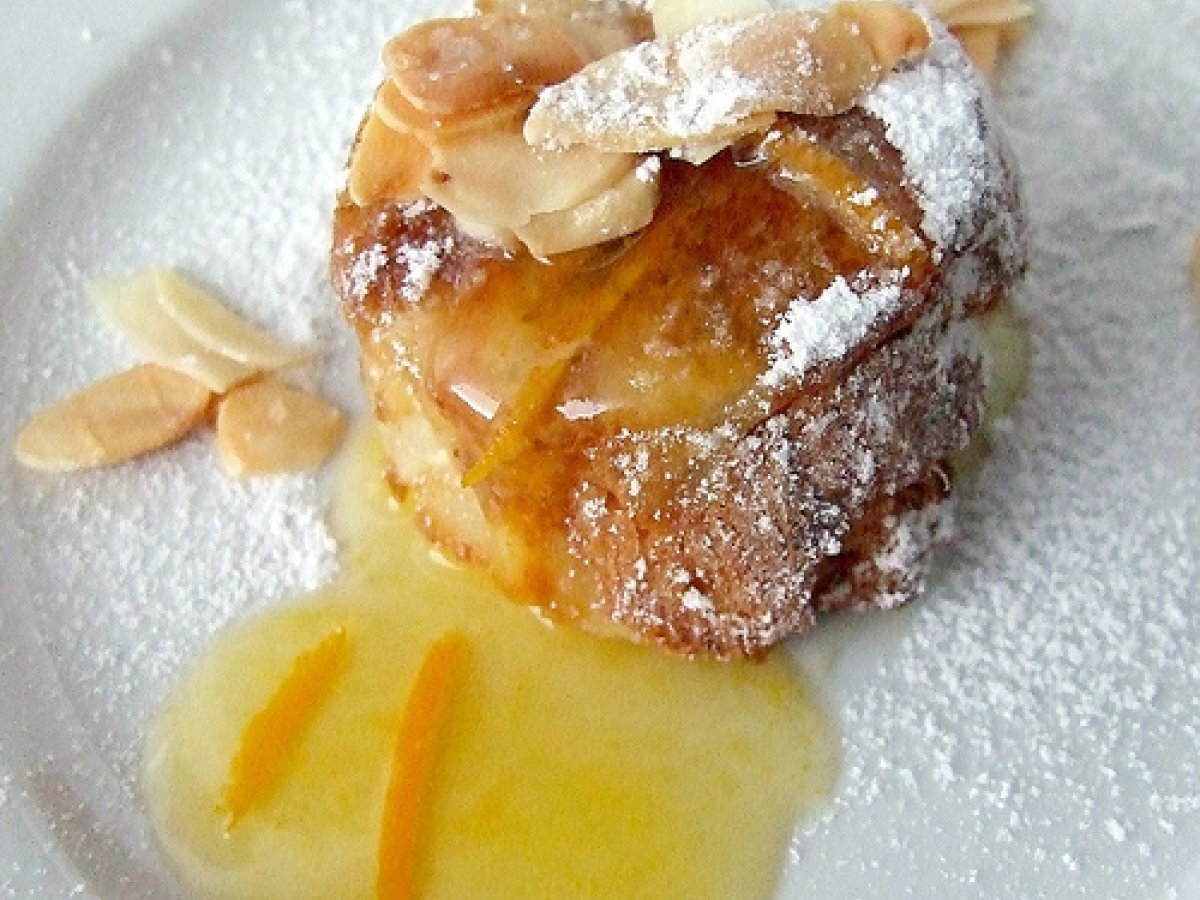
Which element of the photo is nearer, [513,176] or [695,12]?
[513,176]

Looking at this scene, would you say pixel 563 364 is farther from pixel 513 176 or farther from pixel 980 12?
pixel 980 12

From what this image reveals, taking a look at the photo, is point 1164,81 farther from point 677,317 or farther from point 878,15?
point 677,317

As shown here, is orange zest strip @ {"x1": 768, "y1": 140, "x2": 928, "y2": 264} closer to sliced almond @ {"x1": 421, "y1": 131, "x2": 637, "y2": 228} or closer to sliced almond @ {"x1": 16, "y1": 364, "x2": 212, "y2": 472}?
sliced almond @ {"x1": 421, "y1": 131, "x2": 637, "y2": 228}

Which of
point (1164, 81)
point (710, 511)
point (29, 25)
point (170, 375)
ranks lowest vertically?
point (1164, 81)

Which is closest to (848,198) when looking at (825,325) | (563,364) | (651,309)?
(825,325)

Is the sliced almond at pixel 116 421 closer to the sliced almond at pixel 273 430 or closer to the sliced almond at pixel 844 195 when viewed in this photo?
the sliced almond at pixel 273 430

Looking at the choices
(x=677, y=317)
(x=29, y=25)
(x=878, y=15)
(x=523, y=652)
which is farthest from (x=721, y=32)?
(x=29, y=25)

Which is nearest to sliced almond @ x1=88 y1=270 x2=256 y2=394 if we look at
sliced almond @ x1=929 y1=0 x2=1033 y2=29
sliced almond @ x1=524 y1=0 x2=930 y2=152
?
sliced almond @ x1=524 y1=0 x2=930 y2=152
